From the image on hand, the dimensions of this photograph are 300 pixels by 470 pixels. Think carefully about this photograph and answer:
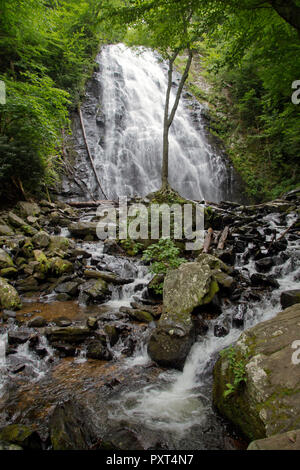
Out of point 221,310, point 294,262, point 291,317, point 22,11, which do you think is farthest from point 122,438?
point 22,11

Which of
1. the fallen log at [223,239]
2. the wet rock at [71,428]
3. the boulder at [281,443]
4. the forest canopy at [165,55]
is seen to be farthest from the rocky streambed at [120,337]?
the forest canopy at [165,55]

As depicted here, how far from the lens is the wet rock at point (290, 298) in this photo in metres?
3.91

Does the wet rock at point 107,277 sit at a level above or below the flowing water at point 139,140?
below

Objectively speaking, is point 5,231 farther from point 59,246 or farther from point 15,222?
point 59,246

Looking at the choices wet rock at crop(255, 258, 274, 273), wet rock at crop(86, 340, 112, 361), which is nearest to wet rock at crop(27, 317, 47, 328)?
wet rock at crop(86, 340, 112, 361)

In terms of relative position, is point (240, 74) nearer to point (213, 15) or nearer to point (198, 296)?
point (213, 15)

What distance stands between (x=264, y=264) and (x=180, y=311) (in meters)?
2.87

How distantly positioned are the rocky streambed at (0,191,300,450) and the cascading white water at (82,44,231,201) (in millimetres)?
8084

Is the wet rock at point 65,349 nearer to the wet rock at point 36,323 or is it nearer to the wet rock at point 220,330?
the wet rock at point 36,323

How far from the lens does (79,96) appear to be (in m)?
16.2

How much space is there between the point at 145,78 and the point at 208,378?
2222 cm

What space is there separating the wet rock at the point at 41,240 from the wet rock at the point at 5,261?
89 cm

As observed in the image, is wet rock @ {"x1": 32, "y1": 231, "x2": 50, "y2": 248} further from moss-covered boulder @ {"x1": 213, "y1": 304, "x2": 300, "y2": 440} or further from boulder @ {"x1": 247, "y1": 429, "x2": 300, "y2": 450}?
boulder @ {"x1": 247, "y1": 429, "x2": 300, "y2": 450}

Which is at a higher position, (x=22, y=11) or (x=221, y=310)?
(x=22, y=11)
